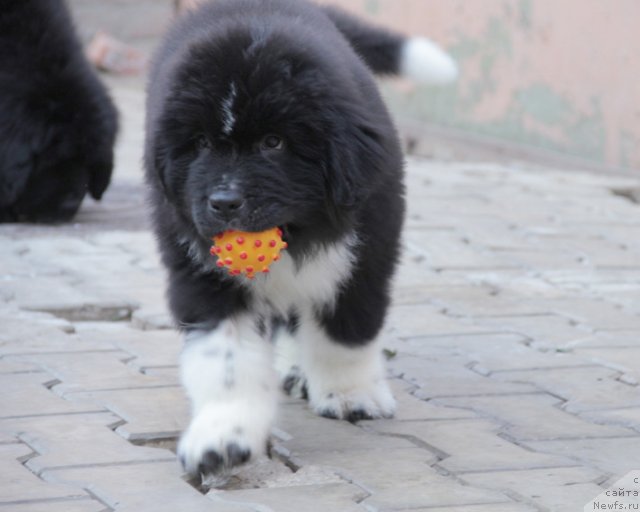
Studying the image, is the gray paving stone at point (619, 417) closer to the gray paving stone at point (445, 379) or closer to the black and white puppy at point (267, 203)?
the gray paving stone at point (445, 379)

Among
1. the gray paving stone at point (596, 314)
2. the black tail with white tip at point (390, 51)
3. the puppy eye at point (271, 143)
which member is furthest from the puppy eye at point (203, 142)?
the gray paving stone at point (596, 314)

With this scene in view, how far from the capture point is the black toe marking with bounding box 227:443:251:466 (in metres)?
2.79

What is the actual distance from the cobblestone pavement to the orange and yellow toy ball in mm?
480

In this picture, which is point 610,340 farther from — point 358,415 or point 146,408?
point 146,408

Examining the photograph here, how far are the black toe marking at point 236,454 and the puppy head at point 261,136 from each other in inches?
19.8

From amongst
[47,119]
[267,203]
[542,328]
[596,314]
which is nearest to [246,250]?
[267,203]

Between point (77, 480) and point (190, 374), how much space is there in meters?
0.40

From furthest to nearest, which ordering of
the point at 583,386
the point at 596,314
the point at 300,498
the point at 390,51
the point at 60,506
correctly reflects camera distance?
the point at 596,314 → the point at 390,51 → the point at 583,386 → the point at 300,498 → the point at 60,506

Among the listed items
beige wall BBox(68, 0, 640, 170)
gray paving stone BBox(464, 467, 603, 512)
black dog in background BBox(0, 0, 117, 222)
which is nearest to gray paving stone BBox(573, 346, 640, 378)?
gray paving stone BBox(464, 467, 603, 512)

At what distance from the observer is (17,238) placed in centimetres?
545

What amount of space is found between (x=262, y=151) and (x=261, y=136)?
0.04 meters

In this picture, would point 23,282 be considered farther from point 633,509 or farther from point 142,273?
point 633,509

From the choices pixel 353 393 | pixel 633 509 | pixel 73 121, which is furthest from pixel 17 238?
pixel 633 509

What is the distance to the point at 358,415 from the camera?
3.36 m
